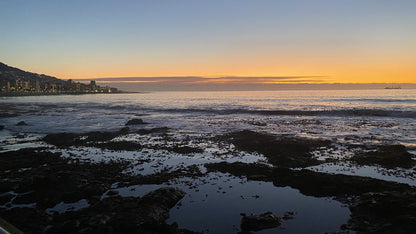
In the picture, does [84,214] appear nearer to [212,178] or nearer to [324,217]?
[212,178]

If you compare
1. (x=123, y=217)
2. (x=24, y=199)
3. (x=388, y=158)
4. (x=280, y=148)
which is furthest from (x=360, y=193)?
(x=24, y=199)

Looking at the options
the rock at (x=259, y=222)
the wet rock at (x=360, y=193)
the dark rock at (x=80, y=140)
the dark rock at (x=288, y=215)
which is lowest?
the dark rock at (x=80, y=140)

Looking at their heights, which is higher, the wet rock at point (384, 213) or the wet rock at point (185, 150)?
the wet rock at point (384, 213)

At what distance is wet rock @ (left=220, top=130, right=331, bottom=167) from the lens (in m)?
17.8

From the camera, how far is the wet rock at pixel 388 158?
1684 cm

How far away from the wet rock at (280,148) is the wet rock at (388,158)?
344 cm

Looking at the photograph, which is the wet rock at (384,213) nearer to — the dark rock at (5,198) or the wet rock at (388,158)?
the wet rock at (388,158)

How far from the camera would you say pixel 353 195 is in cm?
1162

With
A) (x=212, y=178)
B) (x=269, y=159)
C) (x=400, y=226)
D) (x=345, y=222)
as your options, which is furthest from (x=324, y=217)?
(x=269, y=159)

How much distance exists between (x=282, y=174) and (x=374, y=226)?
19.5 ft

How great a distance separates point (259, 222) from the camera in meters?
9.16

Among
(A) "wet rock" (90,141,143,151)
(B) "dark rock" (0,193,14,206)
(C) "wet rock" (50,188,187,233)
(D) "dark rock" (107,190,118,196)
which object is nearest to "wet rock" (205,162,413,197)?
(C) "wet rock" (50,188,187,233)

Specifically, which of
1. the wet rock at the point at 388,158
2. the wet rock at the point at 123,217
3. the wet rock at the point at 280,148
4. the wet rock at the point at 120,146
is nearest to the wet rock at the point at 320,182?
the wet rock at the point at 280,148

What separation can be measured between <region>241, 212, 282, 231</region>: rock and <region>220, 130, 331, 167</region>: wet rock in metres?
8.01
